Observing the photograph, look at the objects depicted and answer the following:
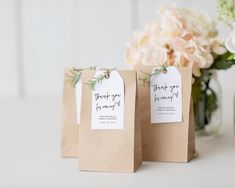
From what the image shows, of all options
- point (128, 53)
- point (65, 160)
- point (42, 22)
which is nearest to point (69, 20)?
point (42, 22)

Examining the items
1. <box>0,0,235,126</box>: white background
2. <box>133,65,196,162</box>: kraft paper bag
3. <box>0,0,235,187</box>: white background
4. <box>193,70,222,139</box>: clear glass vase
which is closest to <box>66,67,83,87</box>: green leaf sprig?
<box>133,65,196,162</box>: kraft paper bag

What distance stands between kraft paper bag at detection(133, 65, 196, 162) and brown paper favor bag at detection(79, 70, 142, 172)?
70mm

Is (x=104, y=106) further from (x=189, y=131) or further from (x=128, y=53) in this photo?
(x=128, y=53)

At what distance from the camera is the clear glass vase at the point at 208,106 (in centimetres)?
147

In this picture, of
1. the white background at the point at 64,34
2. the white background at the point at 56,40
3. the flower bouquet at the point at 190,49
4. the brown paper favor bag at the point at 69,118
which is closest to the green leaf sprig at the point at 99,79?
the brown paper favor bag at the point at 69,118

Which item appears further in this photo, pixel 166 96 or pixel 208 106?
pixel 208 106

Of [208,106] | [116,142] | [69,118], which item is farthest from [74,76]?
[208,106]

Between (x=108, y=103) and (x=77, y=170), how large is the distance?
16 centimetres

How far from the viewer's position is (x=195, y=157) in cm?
124

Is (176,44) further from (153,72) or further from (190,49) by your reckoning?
(153,72)

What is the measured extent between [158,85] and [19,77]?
1339mm

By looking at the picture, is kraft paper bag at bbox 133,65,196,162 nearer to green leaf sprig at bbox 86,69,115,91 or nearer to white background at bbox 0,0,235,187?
green leaf sprig at bbox 86,69,115,91

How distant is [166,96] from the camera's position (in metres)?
1.18

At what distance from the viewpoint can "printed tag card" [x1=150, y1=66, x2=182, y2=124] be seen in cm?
117
